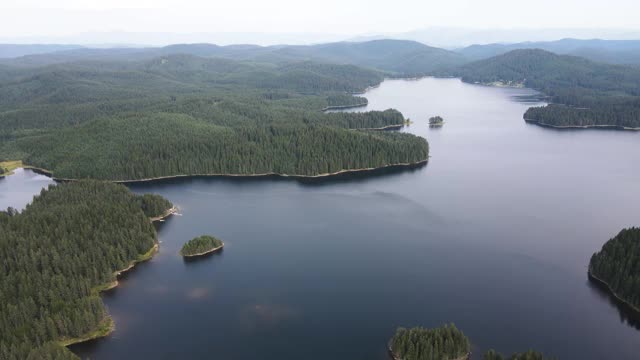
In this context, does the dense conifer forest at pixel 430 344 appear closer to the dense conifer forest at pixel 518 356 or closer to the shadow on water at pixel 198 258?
the dense conifer forest at pixel 518 356

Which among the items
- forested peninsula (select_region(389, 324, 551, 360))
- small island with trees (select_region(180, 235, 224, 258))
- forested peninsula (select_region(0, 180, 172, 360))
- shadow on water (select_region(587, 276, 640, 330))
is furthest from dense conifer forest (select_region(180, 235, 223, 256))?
shadow on water (select_region(587, 276, 640, 330))

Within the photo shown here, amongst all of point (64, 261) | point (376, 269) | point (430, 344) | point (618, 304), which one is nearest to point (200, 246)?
point (64, 261)

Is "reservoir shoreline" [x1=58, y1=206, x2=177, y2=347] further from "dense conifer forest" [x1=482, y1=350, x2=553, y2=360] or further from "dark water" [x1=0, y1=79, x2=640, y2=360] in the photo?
"dense conifer forest" [x1=482, y1=350, x2=553, y2=360]

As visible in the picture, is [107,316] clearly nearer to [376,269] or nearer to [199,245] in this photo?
[199,245]

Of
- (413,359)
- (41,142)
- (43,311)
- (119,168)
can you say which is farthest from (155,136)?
(413,359)

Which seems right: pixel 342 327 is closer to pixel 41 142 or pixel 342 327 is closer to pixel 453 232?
pixel 453 232
